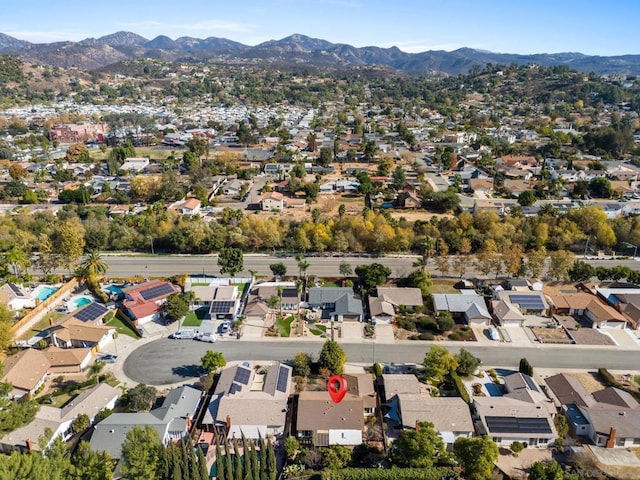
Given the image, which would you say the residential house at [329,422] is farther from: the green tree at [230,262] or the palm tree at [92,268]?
the palm tree at [92,268]

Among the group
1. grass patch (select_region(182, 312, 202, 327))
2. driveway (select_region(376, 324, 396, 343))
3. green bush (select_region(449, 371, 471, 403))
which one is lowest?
grass patch (select_region(182, 312, 202, 327))

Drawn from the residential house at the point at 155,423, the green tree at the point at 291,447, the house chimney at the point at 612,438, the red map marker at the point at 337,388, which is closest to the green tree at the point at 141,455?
the residential house at the point at 155,423

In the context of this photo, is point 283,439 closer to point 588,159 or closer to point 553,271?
point 553,271

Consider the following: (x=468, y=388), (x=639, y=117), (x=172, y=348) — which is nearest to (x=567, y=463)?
(x=468, y=388)

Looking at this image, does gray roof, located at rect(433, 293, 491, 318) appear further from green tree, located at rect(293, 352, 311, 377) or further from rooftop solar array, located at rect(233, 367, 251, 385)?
rooftop solar array, located at rect(233, 367, 251, 385)

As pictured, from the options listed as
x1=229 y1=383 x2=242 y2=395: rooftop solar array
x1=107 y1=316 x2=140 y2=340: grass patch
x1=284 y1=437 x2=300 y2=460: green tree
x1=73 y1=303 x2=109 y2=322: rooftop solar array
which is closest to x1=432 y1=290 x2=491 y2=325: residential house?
x1=229 y1=383 x2=242 y2=395: rooftop solar array

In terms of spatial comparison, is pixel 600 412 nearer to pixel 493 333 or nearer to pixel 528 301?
pixel 493 333

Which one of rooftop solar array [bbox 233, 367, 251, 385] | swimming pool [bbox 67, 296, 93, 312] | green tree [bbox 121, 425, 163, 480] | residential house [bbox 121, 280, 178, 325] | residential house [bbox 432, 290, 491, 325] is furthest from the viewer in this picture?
swimming pool [bbox 67, 296, 93, 312]
